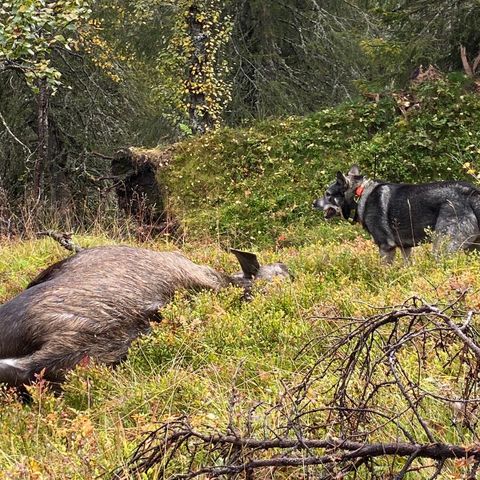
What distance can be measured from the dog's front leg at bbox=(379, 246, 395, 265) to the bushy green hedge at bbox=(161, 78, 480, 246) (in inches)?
146

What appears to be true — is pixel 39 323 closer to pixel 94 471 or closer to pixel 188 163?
pixel 94 471

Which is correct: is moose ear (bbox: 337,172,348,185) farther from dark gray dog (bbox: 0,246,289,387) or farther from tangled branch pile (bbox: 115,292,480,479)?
tangled branch pile (bbox: 115,292,480,479)

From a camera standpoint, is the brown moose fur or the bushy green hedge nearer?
the brown moose fur

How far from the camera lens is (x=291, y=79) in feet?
64.4

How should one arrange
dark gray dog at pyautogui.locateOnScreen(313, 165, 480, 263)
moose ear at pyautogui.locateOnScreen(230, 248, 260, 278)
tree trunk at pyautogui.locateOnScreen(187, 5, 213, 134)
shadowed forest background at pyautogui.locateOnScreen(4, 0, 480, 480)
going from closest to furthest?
shadowed forest background at pyautogui.locateOnScreen(4, 0, 480, 480) < moose ear at pyautogui.locateOnScreen(230, 248, 260, 278) < dark gray dog at pyautogui.locateOnScreen(313, 165, 480, 263) < tree trunk at pyautogui.locateOnScreen(187, 5, 213, 134)

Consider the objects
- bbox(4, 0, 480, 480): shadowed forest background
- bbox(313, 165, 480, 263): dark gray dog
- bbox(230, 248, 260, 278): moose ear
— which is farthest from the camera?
bbox(313, 165, 480, 263): dark gray dog

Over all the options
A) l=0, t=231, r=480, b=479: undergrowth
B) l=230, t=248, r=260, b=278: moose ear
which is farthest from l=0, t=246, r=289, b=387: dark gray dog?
l=230, t=248, r=260, b=278: moose ear

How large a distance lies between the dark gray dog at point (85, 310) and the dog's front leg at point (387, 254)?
217cm

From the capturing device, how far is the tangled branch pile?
6.51 feet

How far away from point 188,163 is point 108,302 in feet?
28.9

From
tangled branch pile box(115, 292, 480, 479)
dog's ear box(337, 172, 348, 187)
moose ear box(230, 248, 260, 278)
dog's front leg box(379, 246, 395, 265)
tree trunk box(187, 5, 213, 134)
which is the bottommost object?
dog's front leg box(379, 246, 395, 265)

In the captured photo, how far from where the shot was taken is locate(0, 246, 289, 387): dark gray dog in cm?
460

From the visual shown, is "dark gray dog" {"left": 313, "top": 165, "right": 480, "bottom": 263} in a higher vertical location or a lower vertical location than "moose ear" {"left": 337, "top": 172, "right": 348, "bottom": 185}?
lower

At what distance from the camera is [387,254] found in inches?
284
